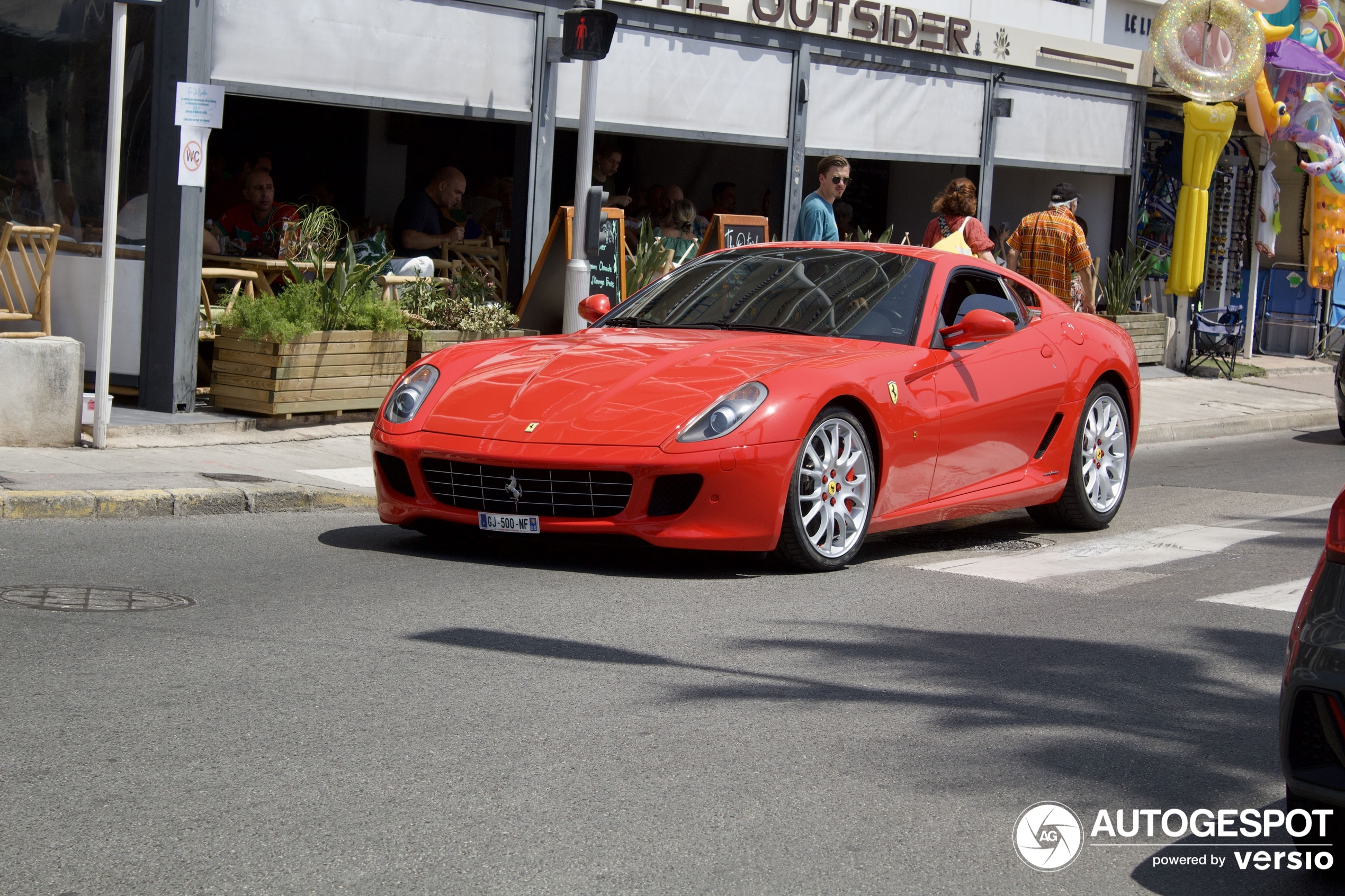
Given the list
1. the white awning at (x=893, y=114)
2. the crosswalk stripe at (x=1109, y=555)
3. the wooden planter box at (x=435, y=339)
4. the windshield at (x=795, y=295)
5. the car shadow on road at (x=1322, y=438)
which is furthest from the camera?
the white awning at (x=893, y=114)

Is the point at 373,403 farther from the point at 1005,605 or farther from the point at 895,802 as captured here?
the point at 895,802

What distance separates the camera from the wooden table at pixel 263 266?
12.2 m

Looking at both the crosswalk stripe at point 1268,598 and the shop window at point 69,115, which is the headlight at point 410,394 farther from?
the shop window at point 69,115

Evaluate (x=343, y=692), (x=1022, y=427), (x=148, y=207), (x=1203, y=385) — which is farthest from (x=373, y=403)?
(x=1203, y=385)

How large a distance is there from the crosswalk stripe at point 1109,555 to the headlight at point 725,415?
1377mm

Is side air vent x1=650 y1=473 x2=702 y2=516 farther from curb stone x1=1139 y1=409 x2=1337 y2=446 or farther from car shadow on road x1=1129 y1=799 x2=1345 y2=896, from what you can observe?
curb stone x1=1139 y1=409 x2=1337 y2=446

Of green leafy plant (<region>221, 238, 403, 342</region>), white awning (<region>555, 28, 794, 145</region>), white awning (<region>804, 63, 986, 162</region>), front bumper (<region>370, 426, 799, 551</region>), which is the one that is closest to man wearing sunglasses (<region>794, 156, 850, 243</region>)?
white awning (<region>555, 28, 794, 145</region>)

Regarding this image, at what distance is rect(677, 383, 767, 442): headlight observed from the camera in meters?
6.85

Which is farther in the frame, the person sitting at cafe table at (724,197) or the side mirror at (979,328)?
the person sitting at cafe table at (724,197)

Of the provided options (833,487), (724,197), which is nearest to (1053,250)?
(724,197)

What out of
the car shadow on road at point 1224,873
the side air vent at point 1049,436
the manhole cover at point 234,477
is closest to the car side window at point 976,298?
the side air vent at point 1049,436

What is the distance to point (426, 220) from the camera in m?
14.8

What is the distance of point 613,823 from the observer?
396 centimetres

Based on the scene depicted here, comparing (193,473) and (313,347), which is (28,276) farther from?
(193,473)
